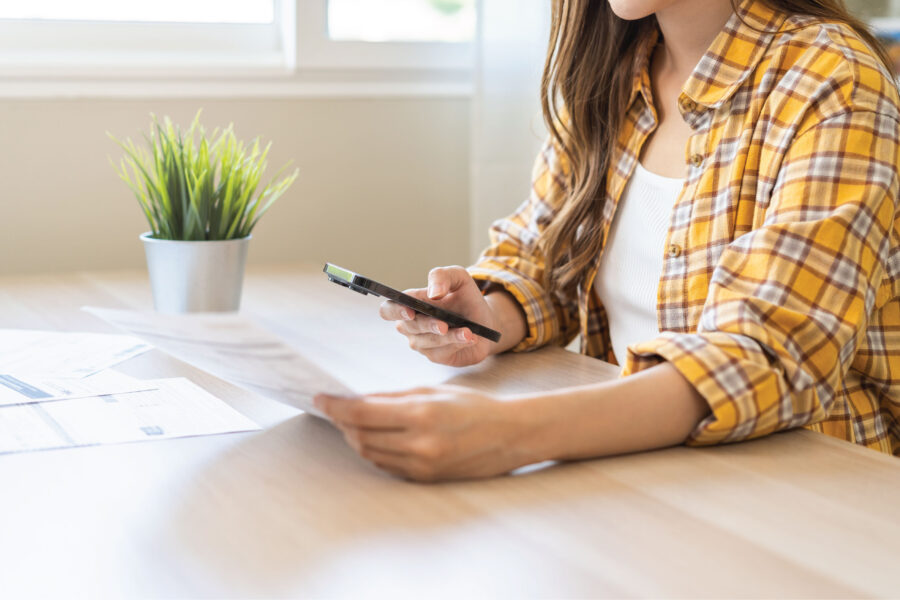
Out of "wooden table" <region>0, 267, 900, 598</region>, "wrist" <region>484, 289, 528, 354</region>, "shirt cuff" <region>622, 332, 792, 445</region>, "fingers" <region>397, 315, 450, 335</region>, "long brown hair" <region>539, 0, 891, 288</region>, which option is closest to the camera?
"wooden table" <region>0, 267, 900, 598</region>

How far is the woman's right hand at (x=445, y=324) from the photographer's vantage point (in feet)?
3.37

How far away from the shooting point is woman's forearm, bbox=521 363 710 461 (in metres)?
0.73

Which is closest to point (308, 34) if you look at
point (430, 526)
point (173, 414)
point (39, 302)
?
point (39, 302)

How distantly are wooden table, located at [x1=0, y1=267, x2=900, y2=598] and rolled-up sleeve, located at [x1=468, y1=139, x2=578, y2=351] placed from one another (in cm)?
39

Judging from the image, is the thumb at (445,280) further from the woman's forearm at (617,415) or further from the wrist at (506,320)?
the woman's forearm at (617,415)

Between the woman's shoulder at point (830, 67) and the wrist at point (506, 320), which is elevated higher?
the woman's shoulder at point (830, 67)

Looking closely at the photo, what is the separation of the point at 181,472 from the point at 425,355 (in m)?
0.38

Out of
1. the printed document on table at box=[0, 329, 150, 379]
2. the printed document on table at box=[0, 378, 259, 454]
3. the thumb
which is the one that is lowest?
the printed document on table at box=[0, 329, 150, 379]

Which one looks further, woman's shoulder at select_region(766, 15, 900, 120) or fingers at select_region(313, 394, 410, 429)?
woman's shoulder at select_region(766, 15, 900, 120)

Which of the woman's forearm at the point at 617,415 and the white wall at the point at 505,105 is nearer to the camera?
the woman's forearm at the point at 617,415

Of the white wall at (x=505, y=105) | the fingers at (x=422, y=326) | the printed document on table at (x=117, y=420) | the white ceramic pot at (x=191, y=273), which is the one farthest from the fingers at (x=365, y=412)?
the white wall at (x=505, y=105)

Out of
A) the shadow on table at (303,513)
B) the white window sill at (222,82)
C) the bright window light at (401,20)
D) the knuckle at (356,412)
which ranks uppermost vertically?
the bright window light at (401,20)

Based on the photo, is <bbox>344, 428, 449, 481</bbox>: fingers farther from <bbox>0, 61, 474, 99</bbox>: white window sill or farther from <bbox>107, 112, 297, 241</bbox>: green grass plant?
<bbox>0, 61, 474, 99</bbox>: white window sill

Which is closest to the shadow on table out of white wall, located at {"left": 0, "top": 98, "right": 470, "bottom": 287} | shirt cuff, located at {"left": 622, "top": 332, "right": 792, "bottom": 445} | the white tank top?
shirt cuff, located at {"left": 622, "top": 332, "right": 792, "bottom": 445}
